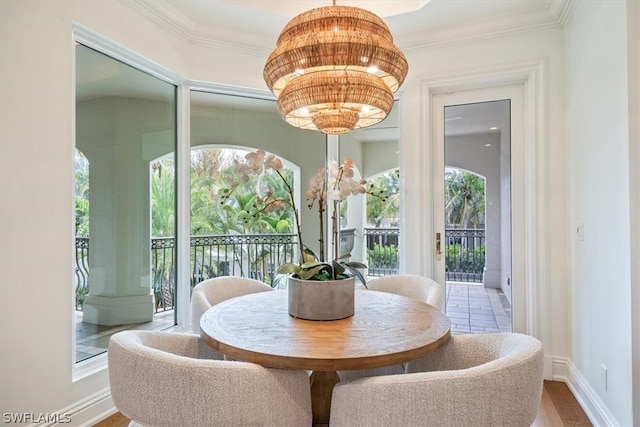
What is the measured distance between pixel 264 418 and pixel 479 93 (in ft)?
9.28

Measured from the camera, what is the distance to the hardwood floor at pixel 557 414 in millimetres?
2135

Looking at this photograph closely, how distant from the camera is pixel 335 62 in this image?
4.82 ft

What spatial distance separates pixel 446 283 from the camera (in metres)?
3.11

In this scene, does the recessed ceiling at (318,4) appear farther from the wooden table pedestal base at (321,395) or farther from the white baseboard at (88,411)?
the white baseboard at (88,411)

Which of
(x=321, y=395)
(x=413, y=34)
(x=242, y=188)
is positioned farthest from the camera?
(x=242, y=188)

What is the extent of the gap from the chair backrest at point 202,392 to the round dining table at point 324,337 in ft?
0.26

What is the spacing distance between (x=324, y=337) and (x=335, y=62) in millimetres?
1055

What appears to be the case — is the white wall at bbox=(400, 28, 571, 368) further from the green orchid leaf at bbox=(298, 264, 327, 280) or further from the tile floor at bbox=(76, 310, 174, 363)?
the tile floor at bbox=(76, 310, 174, 363)

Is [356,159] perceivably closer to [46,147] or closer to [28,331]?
[46,147]

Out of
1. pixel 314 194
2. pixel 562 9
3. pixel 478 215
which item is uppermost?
pixel 562 9

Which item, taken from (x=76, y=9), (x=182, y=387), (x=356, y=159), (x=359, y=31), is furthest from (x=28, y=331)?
(x=356, y=159)

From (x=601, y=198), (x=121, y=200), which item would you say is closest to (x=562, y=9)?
(x=601, y=198)

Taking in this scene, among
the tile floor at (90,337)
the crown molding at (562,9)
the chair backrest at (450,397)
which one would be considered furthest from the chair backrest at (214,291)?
the crown molding at (562,9)

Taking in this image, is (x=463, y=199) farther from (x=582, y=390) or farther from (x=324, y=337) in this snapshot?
(x=324, y=337)
